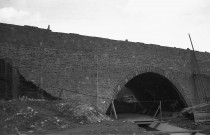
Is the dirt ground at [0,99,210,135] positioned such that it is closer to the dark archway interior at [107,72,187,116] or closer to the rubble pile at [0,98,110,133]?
the rubble pile at [0,98,110,133]

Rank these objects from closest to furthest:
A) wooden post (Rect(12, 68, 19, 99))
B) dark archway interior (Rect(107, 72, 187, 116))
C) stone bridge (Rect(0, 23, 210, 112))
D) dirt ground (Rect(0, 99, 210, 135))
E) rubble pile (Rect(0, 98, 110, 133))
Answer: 1. dirt ground (Rect(0, 99, 210, 135))
2. rubble pile (Rect(0, 98, 110, 133))
3. wooden post (Rect(12, 68, 19, 99))
4. stone bridge (Rect(0, 23, 210, 112))
5. dark archway interior (Rect(107, 72, 187, 116))

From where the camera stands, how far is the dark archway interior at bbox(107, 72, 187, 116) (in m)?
13.9

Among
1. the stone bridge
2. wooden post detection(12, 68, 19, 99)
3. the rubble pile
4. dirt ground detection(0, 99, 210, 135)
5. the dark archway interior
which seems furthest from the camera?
the dark archway interior

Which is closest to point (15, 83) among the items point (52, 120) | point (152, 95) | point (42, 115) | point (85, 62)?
point (42, 115)

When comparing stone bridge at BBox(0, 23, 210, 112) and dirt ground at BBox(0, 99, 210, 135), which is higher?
stone bridge at BBox(0, 23, 210, 112)

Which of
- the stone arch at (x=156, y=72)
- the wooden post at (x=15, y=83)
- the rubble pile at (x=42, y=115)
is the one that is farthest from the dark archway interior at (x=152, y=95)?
the wooden post at (x=15, y=83)

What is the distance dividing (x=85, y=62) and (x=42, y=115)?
3.82 m

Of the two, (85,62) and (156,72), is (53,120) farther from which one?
(156,72)

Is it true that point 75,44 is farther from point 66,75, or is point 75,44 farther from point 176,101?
point 176,101

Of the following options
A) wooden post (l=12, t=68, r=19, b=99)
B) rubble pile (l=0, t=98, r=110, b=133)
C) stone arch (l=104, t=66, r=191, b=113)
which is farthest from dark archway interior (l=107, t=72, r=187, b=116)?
wooden post (l=12, t=68, r=19, b=99)

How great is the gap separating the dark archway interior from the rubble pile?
232 inches

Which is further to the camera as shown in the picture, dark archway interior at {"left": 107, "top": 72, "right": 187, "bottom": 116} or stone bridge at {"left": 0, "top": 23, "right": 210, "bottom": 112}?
dark archway interior at {"left": 107, "top": 72, "right": 187, "bottom": 116}

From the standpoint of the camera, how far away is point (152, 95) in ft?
53.5

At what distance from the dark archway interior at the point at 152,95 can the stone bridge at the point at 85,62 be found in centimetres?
22
